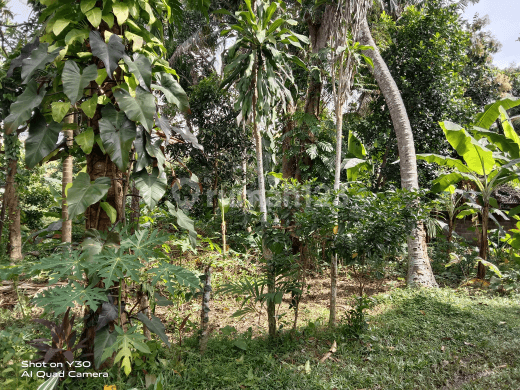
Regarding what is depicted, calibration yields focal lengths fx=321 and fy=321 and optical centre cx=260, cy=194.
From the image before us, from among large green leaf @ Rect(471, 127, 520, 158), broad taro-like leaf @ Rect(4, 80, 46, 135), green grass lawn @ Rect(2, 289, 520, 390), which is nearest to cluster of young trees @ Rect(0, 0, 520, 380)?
broad taro-like leaf @ Rect(4, 80, 46, 135)

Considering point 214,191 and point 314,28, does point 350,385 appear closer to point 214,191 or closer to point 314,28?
point 214,191

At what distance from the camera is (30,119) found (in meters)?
2.06

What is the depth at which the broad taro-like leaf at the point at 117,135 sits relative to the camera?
1.92m

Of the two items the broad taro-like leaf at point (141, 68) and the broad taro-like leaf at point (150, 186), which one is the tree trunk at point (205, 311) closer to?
the broad taro-like leaf at point (150, 186)

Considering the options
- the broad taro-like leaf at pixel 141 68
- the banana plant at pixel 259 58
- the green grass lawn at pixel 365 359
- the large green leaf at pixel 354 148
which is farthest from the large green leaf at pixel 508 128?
the broad taro-like leaf at pixel 141 68

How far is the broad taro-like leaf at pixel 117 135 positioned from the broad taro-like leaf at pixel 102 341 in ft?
3.56

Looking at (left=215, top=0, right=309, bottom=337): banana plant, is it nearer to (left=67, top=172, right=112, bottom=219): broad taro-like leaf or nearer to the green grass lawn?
the green grass lawn

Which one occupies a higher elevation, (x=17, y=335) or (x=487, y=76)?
(x=487, y=76)

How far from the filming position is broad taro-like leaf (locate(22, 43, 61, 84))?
190cm

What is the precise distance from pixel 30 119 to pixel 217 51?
12.9 meters

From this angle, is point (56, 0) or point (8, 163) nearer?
point (56, 0)

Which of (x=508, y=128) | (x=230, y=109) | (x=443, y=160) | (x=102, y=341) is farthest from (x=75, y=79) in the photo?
(x=230, y=109)

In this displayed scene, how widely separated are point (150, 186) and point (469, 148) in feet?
15.4

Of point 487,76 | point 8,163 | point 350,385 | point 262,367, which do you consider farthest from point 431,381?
point 487,76
